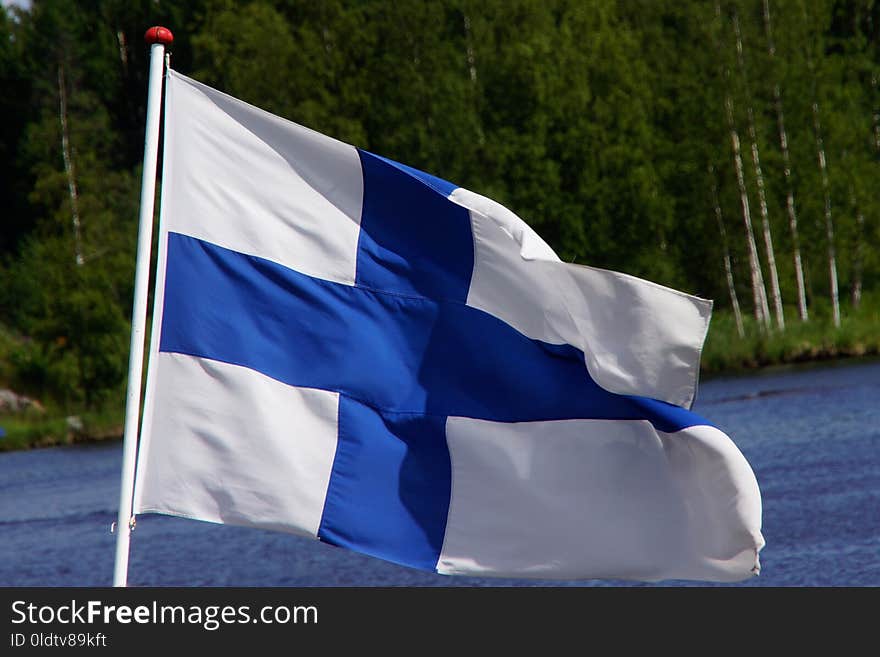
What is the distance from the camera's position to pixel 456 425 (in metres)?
5.31

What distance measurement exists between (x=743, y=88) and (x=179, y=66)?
29.8m

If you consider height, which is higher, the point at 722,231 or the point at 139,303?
the point at 139,303

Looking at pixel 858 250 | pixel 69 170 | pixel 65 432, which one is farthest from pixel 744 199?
pixel 69 170

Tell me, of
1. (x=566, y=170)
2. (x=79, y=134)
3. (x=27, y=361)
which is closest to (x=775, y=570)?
(x=566, y=170)

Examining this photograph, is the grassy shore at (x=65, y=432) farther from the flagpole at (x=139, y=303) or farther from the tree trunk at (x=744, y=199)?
the flagpole at (x=139, y=303)

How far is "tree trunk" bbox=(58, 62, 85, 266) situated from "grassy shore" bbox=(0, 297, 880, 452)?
7.27 m

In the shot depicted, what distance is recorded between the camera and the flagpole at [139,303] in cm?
482

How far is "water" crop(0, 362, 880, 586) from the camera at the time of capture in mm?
→ 16219

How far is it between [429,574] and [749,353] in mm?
25389

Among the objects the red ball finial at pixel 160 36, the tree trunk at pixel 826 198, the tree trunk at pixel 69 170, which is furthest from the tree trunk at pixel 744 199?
the red ball finial at pixel 160 36

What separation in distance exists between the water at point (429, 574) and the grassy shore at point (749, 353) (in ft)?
24.6

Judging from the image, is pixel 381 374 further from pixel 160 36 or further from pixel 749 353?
pixel 749 353

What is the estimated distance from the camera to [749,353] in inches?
1602

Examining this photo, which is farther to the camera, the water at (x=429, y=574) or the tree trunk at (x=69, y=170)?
the tree trunk at (x=69, y=170)
